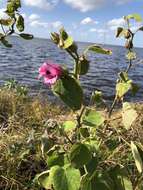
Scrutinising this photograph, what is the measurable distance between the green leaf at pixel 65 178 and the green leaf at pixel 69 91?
42 cm

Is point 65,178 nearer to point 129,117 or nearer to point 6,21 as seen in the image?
point 129,117

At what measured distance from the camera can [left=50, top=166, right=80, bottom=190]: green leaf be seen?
2.24 metres

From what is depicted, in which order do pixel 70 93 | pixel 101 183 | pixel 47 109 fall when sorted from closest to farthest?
pixel 70 93 < pixel 101 183 < pixel 47 109

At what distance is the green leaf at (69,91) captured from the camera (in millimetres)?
1931

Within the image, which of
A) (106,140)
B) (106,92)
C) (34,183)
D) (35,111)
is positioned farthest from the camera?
(106,92)

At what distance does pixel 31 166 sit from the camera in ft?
13.8

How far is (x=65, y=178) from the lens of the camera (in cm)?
226

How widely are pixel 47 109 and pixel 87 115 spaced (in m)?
6.90

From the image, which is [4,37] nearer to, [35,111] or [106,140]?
[106,140]

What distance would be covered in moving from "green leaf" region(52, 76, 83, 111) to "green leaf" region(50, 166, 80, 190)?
42 cm

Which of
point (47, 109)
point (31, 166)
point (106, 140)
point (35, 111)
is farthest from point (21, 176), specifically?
point (47, 109)

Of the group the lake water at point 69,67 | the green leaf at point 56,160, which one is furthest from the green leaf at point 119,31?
the green leaf at point 56,160

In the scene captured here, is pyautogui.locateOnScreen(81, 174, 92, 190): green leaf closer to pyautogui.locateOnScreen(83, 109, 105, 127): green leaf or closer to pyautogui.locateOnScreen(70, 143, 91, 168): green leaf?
pyautogui.locateOnScreen(70, 143, 91, 168): green leaf

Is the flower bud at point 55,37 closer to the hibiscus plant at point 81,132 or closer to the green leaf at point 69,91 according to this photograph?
the hibiscus plant at point 81,132
